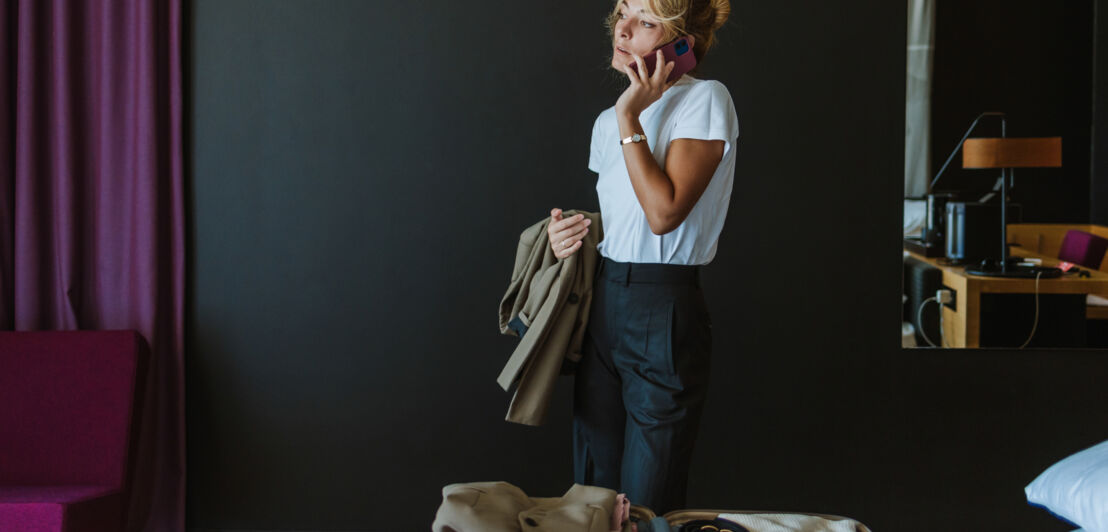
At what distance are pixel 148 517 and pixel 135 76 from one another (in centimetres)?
148

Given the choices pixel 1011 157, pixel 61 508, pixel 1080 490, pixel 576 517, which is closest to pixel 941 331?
pixel 1011 157

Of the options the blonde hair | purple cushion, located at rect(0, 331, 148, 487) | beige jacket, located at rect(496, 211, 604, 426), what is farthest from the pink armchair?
the blonde hair

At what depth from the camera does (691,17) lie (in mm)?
1873

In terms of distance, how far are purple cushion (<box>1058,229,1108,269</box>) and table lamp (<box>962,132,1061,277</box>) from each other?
60 millimetres

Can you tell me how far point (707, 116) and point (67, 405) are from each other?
6.73 feet

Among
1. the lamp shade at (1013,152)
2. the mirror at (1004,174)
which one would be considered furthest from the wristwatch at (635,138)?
the lamp shade at (1013,152)

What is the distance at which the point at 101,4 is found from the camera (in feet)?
9.23

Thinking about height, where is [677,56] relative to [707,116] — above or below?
above

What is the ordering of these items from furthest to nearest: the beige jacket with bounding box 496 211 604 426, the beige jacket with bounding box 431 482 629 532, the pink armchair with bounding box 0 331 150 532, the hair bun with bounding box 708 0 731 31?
1. the pink armchair with bounding box 0 331 150 532
2. the beige jacket with bounding box 496 211 604 426
3. the hair bun with bounding box 708 0 731 31
4. the beige jacket with bounding box 431 482 629 532

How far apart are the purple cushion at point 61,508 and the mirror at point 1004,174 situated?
2494mm

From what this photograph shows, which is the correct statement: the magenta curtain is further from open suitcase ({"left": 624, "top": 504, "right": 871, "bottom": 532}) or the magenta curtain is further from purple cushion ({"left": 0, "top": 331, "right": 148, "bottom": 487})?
open suitcase ({"left": 624, "top": 504, "right": 871, "bottom": 532})

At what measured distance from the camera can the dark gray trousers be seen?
182 centimetres

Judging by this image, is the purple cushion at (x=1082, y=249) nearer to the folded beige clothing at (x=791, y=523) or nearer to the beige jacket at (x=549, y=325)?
the beige jacket at (x=549, y=325)

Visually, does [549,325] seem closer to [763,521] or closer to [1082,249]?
[763,521]
